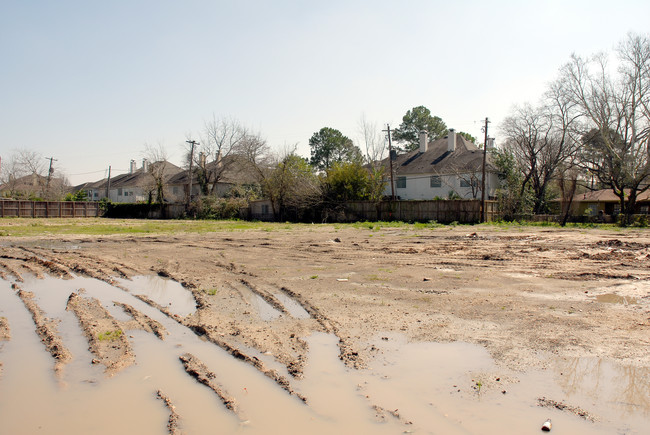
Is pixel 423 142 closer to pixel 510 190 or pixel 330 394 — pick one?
pixel 510 190

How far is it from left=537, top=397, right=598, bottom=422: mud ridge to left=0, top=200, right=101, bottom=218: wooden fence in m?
55.0

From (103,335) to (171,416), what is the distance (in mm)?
2518

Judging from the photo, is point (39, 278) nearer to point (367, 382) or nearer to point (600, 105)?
point (367, 382)

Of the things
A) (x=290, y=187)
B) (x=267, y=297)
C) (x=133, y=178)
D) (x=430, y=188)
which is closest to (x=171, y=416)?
(x=267, y=297)

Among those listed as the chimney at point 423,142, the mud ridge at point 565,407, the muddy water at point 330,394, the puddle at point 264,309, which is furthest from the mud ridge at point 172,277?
the chimney at point 423,142

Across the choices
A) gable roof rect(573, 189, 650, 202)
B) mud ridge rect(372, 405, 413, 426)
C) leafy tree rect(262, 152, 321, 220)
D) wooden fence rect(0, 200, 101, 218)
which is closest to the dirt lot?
mud ridge rect(372, 405, 413, 426)

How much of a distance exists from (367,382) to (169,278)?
22.7 feet

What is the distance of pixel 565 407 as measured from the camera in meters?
3.85

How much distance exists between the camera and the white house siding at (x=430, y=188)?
137ft

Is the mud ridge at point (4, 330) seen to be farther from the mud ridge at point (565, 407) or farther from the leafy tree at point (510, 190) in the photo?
the leafy tree at point (510, 190)

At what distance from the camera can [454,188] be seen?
42281 mm

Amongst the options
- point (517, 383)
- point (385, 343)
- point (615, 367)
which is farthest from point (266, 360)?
point (615, 367)

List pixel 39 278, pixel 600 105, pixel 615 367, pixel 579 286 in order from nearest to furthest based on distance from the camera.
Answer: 1. pixel 615 367
2. pixel 579 286
3. pixel 39 278
4. pixel 600 105

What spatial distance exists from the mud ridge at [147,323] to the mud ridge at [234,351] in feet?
1.01
